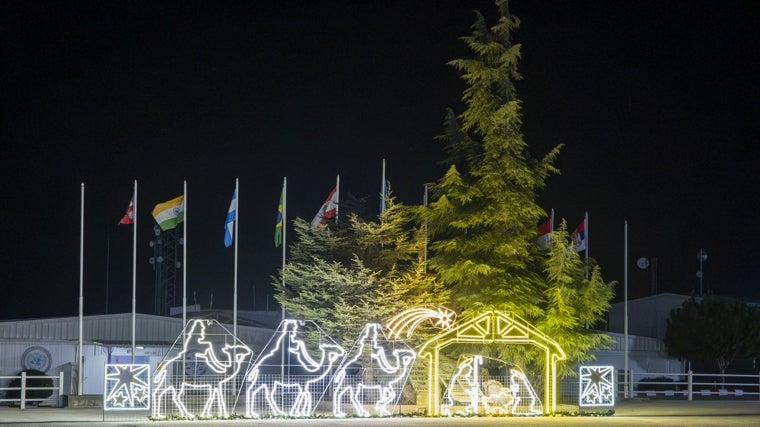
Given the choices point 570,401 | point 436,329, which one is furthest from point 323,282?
point 570,401

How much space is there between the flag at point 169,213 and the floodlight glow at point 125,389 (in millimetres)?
10908

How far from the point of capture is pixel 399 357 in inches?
1176

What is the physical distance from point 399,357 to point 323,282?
274 inches

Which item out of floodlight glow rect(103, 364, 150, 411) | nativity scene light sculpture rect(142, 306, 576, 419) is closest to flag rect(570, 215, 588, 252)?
nativity scene light sculpture rect(142, 306, 576, 419)

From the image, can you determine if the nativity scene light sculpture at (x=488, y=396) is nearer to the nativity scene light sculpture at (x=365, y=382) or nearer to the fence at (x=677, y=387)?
the nativity scene light sculpture at (x=365, y=382)

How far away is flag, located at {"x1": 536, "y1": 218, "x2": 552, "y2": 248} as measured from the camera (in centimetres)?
3709

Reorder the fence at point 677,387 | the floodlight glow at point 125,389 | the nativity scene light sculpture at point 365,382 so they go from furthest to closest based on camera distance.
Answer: the fence at point 677,387, the nativity scene light sculpture at point 365,382, the floodlight glow at point 125,389

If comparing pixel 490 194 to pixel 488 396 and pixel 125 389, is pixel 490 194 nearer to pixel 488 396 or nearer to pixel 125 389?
pixel 488 396

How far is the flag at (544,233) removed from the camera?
3709 cm

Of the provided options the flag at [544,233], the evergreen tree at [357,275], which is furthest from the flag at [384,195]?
the flag at [544,233]

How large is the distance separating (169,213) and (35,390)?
753cm

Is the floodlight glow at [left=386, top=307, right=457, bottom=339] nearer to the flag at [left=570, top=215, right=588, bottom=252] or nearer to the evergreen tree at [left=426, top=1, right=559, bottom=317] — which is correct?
the evergreen tree at [left=426, top=1, right=559, bottom=317]

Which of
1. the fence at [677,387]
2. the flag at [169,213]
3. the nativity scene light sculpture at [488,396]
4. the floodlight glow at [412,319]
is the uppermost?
the flag at [169,213]

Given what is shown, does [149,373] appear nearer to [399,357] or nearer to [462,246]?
[399,357]
